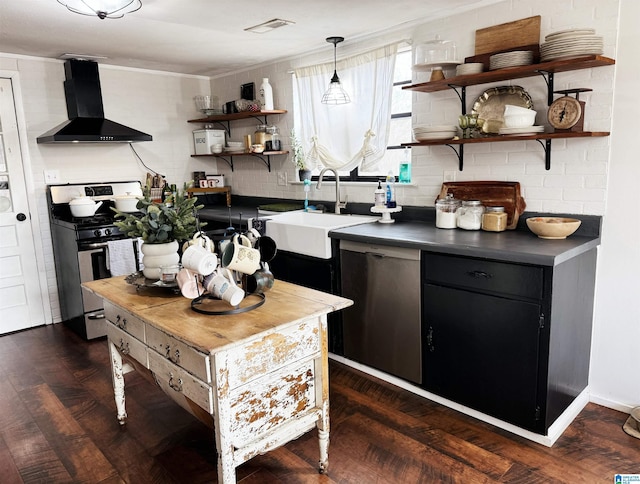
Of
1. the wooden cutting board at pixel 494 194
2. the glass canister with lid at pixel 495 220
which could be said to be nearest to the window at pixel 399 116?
the wooden cutting board at pixel 494 194

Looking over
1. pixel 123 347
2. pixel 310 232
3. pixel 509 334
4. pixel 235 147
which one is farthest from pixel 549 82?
pixel 235 147

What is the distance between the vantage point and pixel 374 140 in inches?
140

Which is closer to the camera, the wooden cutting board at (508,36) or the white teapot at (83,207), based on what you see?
the wooden cutting board at (508,36)

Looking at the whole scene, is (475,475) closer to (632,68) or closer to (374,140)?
(632,68)

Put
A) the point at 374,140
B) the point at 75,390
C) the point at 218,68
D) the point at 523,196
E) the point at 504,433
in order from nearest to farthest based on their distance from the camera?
the point at 504,433 → the point at 523,196 → the point at 75,390 → the point at 374,140 → the point at 218,68

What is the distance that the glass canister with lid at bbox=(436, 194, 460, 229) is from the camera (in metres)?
2.92

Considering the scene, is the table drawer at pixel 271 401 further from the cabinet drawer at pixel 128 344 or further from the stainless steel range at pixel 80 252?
the stainless steel range at pixel 80 252

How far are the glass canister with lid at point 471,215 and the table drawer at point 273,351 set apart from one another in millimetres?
1356

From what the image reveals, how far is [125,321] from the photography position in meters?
2.17

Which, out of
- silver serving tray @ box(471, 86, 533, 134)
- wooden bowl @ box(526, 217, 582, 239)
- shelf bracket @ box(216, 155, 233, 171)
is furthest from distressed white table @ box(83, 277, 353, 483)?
shelf bracket @ box(216, 155, 233, 171)

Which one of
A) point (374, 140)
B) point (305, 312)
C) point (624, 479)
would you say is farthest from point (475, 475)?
point (374, 140)

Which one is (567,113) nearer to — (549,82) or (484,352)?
(549,82)

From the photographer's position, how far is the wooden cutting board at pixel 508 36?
2605mm

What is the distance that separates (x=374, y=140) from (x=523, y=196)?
1196mm
